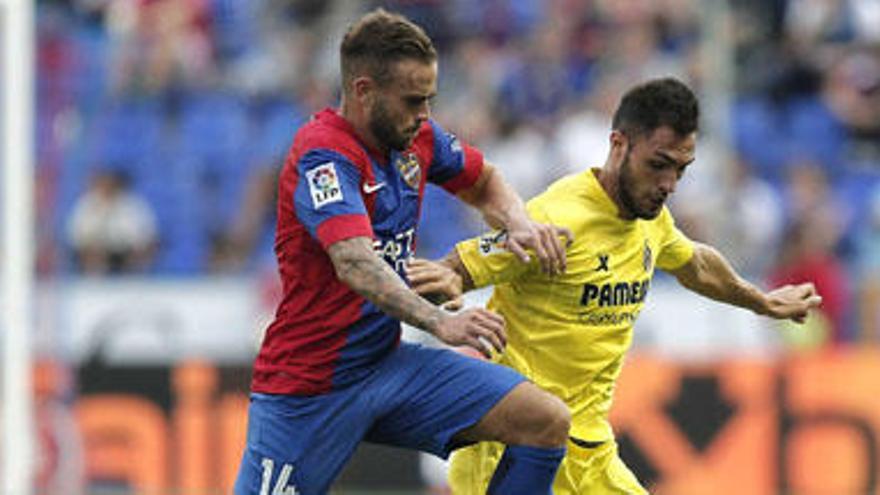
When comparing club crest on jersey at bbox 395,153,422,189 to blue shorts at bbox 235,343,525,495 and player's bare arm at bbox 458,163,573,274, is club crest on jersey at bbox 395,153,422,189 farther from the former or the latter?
blue shorts at bbox 235,343,525,495

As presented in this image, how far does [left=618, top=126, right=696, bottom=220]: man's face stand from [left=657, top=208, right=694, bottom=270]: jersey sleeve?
0.40m

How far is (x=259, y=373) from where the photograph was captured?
6.40m

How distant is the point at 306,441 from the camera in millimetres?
6266

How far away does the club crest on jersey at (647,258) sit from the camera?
6824 millimetres

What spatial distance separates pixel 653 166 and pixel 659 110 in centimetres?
20

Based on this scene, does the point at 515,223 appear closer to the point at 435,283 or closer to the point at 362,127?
the point at 435,283

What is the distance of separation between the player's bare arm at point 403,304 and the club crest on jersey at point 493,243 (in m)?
0.70

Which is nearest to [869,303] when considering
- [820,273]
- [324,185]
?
[820,273]

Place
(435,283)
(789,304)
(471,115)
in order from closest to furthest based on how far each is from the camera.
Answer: (435,283), (789,304), (471,115)

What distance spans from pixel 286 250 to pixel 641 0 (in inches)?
367

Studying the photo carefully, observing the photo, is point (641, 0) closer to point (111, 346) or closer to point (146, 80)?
point (146, 80)

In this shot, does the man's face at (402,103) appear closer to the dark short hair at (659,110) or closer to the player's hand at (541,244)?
the player's hand at (541,244)

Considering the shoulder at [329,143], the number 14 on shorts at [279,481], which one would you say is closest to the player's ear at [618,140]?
the shoulder at [329,143]

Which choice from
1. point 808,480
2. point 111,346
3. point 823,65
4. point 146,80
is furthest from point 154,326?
point 823,65
